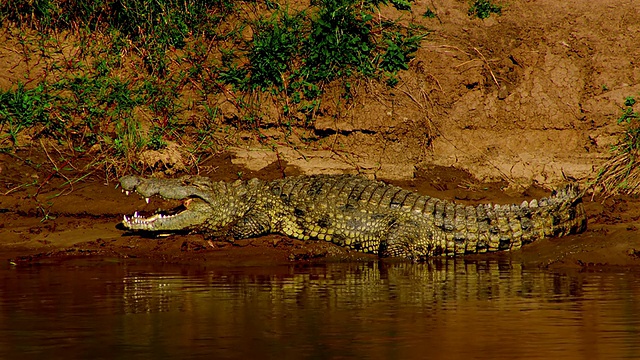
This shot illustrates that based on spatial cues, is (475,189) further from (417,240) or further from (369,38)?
(369,38)

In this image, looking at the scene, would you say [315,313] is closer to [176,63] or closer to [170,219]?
[170,219]

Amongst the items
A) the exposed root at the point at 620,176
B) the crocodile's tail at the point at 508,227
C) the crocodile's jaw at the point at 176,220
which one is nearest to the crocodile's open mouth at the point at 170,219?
the crocodile's jaw at the point at 176,220

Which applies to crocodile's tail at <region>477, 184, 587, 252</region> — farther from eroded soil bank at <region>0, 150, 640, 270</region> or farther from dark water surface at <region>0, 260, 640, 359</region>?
dark water surface at <region>0, 260, 640, 359</region>

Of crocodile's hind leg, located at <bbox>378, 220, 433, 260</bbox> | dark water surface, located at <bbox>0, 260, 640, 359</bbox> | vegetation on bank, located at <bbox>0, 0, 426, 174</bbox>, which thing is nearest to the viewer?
dark water surface, located at <bbox>0, 260, 640, 359</bbox>

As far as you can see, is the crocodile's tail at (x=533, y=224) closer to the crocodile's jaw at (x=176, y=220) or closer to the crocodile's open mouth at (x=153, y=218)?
the crocodile's jaw at (x=176, y=220)

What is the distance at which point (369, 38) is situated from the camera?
11578 millimetres

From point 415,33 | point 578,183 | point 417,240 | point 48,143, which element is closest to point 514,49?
point 415,33

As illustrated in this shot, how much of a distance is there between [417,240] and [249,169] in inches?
91.1

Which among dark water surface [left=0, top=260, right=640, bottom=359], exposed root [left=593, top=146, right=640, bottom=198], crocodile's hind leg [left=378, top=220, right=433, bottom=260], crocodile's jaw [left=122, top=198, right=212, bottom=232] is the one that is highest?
exposed root [left=593, top=146, right=640, bottom=198]

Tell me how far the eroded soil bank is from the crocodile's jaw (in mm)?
121

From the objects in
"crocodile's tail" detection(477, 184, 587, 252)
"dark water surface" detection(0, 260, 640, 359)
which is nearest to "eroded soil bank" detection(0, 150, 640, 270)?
"crocodile's tail" detection(477, 184, 587, 252)

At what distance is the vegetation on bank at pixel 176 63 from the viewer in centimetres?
1089

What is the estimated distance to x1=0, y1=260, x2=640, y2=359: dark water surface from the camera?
18.3ft

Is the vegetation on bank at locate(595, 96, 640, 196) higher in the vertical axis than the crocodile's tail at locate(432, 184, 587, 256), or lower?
higher
